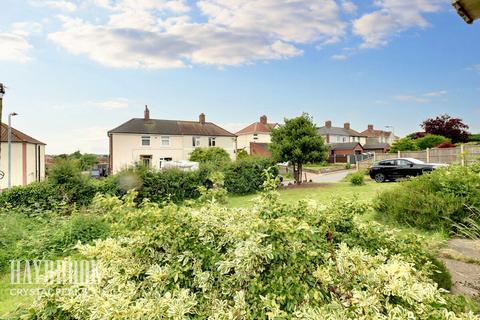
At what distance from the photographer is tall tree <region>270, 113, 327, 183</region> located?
1861 cm

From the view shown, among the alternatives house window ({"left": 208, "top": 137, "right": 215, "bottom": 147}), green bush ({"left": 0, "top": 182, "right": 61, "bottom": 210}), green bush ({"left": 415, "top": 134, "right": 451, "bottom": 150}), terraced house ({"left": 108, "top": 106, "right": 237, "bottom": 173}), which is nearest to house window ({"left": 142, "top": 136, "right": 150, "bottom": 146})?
terraced house ({"left": 108, "top": 106, "right": 237, "bottom": 173})

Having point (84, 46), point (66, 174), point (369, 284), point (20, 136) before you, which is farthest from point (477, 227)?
point (20, 136)

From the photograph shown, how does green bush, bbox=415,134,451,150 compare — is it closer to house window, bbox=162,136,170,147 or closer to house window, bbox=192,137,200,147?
house window, bbox=192,137,200,147

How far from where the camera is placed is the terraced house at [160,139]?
116 ft

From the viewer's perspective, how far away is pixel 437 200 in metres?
6.78

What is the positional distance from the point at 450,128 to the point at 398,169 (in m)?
26.9

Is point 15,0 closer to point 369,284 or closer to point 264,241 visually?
point 264,241

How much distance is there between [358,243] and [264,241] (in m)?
1.41

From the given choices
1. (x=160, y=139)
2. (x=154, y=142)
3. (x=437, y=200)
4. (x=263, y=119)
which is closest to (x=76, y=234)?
(x=437, y=200)

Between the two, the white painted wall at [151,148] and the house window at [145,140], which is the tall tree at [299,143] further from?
the house window at [145,140]

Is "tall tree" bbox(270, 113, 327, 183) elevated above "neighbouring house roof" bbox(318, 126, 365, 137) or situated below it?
below

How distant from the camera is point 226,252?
2.73 meters

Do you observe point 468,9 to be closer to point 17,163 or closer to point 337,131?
point 17,163

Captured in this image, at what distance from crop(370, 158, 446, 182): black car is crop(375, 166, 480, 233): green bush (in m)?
11.0
